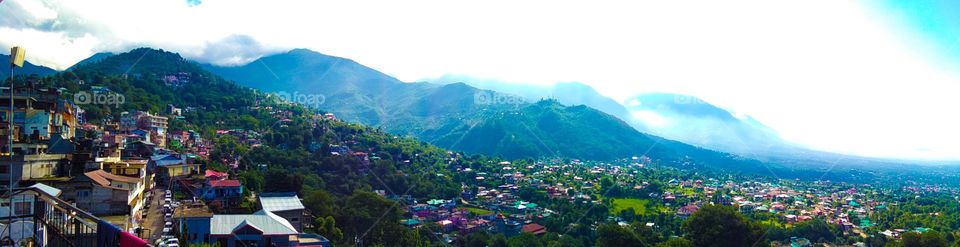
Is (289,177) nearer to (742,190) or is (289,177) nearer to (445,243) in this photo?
(445,243)

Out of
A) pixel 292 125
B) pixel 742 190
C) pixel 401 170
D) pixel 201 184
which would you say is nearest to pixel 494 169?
pixel 401 170

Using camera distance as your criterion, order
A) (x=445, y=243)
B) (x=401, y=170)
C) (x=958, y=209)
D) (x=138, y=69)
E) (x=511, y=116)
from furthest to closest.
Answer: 1. (x=511, y=116)
2. (x=138, y=69)
3. (x=958, y=209)
4. (x=401, y=170)
5. (x=445, y=243)

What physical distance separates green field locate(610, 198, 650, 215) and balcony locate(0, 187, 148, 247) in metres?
40.5

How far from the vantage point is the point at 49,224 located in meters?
5.91

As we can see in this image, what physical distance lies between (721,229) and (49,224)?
2545cm

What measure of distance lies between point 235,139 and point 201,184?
2236 centimetres

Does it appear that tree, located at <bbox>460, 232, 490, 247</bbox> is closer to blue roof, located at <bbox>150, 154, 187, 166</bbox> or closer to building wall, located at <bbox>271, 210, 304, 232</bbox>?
building wall, located at <bbox>271, 210, 304, 232</bbox>

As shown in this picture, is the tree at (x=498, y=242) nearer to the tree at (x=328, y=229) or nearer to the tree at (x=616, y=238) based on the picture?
the tree at (x=616, y=238)

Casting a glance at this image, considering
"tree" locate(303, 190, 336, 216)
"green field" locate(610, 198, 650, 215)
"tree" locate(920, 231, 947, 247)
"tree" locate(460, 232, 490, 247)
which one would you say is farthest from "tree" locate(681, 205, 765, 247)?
"green field" locate(610, 198, 650, 215)

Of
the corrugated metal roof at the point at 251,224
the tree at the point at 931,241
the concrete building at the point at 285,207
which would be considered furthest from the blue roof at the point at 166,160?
the tree at the point at 931,241

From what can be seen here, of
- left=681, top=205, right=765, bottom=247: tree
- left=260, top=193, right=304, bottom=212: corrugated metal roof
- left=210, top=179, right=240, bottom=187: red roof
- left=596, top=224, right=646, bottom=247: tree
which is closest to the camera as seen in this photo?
left=260, top=193, right=304, bottom=212: corrugated metal roof

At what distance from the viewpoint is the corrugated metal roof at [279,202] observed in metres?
21.2

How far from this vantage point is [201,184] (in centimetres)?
2453

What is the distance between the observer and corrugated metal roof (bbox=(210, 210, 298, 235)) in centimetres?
1658
